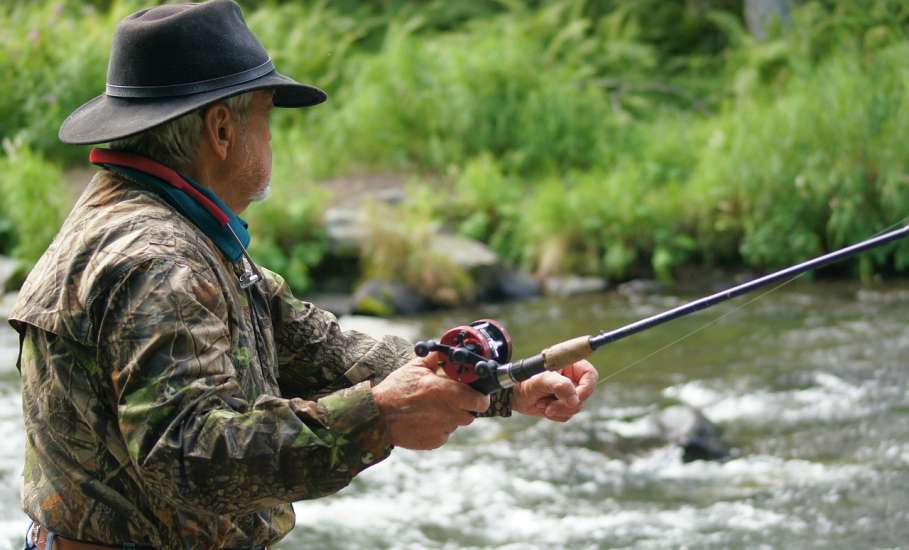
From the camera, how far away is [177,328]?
2012 mm

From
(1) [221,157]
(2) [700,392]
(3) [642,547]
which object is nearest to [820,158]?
(2) [700,392]

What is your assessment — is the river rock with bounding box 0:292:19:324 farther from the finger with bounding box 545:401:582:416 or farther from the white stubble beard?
the finger with bounding box 545:401:582:416

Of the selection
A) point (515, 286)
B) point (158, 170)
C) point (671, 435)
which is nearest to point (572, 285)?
point (515, 286)

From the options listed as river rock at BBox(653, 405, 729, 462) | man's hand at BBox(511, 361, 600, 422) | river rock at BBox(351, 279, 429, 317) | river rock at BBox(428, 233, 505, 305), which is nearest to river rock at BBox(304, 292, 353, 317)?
river rock at BBox(351, 279, 429, 317)

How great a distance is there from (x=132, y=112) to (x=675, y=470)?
4836 millimetres

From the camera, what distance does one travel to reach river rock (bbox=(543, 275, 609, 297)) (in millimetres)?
11352

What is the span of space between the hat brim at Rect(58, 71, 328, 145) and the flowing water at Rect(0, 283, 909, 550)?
3799mm

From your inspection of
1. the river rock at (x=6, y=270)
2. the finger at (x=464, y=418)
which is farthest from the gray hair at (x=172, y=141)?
the river rock at (x=6, y=270)

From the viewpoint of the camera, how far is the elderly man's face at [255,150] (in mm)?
2391

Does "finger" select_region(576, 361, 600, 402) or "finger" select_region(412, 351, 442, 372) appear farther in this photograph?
"finger" select_region(576, 361, 600, 402)

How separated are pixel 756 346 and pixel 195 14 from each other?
7343 millimetres

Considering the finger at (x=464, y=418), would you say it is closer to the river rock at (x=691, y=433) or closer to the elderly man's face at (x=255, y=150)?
the elderly man's face at (x=255, y=150)

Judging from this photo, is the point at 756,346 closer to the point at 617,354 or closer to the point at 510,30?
the point at 617,354

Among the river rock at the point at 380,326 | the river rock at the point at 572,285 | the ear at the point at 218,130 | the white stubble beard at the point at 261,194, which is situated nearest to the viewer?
the ear at the point at 218,130
